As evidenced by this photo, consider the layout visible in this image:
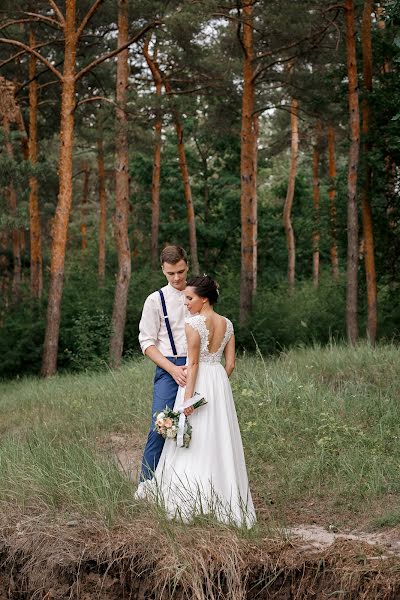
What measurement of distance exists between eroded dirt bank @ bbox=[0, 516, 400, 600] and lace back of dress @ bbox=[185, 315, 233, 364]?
1362 millimetres

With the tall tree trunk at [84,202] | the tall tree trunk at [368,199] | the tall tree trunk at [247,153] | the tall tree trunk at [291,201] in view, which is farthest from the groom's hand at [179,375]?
the tall tree trunk at [84,202]

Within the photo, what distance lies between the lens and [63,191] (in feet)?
67.9

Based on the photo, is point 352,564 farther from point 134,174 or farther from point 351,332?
point 134,174

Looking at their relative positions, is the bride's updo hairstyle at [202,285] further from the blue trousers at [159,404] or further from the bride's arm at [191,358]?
the blue trousers at [159,404]

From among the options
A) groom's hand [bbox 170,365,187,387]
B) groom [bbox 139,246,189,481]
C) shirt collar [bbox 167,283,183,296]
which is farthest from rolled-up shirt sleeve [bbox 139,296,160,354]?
groom's hand [bbox 170,365,187,387]

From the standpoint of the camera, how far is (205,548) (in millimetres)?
6555

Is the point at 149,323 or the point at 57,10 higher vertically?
the point at 57,10

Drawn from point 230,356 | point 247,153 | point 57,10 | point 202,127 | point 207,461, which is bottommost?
point 207,461

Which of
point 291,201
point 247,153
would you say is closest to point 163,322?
point 247,153

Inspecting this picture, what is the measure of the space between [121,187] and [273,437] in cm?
1199

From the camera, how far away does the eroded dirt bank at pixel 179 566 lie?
6418 mm

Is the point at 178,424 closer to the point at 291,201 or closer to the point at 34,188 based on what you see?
the point at 34,188

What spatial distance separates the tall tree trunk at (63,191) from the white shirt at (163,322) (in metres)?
13.1

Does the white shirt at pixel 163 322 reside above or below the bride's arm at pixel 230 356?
above
